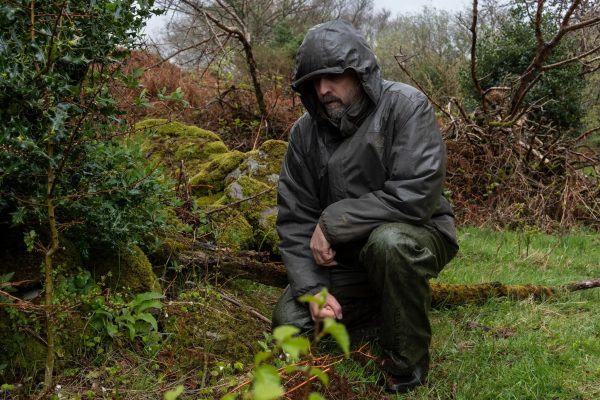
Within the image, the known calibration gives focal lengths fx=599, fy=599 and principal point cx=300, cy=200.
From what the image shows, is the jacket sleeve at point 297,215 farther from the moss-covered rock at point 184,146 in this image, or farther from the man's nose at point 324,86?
the moss-covered rock at point 184,146

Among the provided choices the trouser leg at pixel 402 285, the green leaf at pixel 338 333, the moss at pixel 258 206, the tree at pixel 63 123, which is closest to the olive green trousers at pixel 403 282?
the trouser leg at pixel 402 285

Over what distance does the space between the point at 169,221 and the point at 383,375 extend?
1.85 metres

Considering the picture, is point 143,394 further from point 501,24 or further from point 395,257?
point 501,24

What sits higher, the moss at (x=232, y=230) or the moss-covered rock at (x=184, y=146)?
the moss-covered rock at (x=184, y=146)

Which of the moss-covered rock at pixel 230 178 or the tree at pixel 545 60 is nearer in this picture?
the moss-covered rock at pixel 230 178

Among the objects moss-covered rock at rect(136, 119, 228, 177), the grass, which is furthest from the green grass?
moss-covered rock at rect(136, 119, 228, 177)

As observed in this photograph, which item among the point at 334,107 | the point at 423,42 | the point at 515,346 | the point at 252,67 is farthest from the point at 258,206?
the point at 423,42

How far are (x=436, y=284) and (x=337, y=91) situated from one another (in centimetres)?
177

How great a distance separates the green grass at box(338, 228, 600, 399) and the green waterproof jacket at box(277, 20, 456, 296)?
723 millimetres

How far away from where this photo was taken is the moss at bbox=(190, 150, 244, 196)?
561 centimetres

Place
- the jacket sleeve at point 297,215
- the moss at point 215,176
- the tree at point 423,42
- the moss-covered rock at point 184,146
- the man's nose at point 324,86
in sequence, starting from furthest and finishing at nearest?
the tree at point 423,42 → the moss-covered rock at point 184,146 → the moss at point 215,176 → the jacket sleeve at point 297,215 → the man's nose at point 324,86

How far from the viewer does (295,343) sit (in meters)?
0.88

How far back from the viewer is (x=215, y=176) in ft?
18.5

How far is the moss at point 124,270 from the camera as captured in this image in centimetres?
343
